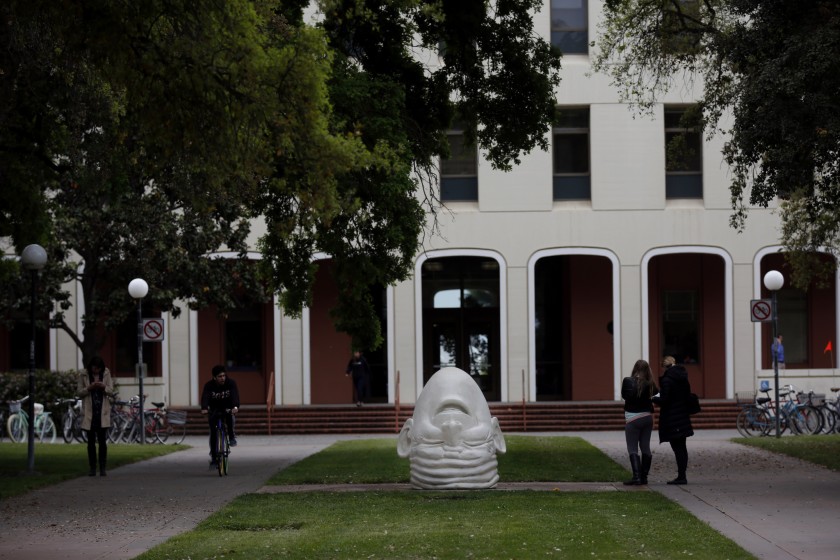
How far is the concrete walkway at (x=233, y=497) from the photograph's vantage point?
39.2 ft

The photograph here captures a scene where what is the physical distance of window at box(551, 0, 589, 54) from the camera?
3778 centimetres

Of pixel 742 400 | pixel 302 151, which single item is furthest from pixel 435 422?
pixel 742 400

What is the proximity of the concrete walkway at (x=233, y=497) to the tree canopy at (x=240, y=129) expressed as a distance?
3242 mm

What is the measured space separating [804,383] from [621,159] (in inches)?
307

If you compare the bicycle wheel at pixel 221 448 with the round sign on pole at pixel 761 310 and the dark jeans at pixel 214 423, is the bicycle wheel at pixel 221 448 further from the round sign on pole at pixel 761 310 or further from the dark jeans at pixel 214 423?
the round sign on pole at pixel 761 310

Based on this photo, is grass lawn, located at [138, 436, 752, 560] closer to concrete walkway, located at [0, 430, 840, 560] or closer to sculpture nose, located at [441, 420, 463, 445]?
concrete walkway, located at [0, 430, 840, 560]

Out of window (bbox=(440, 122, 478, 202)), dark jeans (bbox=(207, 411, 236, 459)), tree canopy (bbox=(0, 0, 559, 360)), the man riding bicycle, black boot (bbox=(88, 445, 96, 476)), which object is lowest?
Answer: black boot (bbox=(88, 445, 96, 476))

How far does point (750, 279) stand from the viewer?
36.9 metres

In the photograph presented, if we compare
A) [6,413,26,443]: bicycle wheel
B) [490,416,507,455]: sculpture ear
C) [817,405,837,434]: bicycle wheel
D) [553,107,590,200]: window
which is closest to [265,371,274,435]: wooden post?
[6,413,26,443]: bicycle wheel

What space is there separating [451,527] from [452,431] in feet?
11.8

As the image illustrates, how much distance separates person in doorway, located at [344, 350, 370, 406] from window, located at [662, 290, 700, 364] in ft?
28.4

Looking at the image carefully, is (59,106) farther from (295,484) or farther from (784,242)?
(784,242)

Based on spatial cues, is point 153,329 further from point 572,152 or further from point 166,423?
point 572,152

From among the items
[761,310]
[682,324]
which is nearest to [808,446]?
[761,310]
